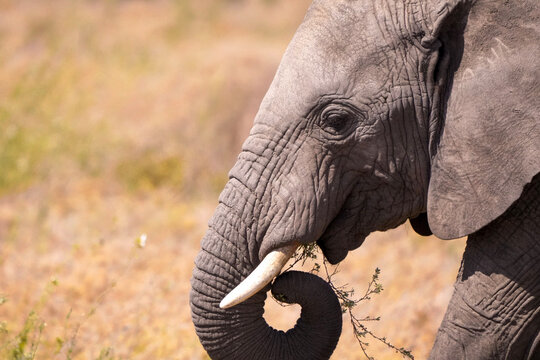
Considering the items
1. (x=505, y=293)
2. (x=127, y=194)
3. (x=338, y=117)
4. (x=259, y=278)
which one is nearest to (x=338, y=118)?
(x=338, y=117)

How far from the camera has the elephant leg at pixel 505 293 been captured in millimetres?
3379

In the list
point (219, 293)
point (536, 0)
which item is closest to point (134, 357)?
point (219, 293)

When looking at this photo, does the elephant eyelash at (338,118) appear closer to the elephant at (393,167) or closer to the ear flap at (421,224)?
the elephant at (393,167)

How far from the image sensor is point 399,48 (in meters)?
3.47

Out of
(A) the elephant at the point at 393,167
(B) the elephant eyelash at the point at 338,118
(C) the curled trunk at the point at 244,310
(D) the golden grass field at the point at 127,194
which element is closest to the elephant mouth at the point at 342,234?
(A) the elephant at the point at 393,167

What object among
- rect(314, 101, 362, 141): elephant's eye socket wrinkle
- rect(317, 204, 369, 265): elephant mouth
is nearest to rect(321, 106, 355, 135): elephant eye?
rect(314, 101, 362, 141): elephant's eye socket wrinkle

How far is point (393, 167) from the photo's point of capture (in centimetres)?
357

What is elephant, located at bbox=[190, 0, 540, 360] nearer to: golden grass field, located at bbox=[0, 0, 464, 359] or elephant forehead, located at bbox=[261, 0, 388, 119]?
elephant forehead, located at bbox=[261, 0, 388, 119]

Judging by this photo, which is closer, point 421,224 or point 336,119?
point 336,119

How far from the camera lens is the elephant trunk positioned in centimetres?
355

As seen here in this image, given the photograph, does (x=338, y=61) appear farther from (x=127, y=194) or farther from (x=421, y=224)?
(x=127, y=194)

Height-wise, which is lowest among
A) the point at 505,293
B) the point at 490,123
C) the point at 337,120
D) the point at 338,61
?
the point at 505,293

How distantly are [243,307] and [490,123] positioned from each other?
3.91 ft

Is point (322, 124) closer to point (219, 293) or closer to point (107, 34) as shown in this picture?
point (219, 293)
